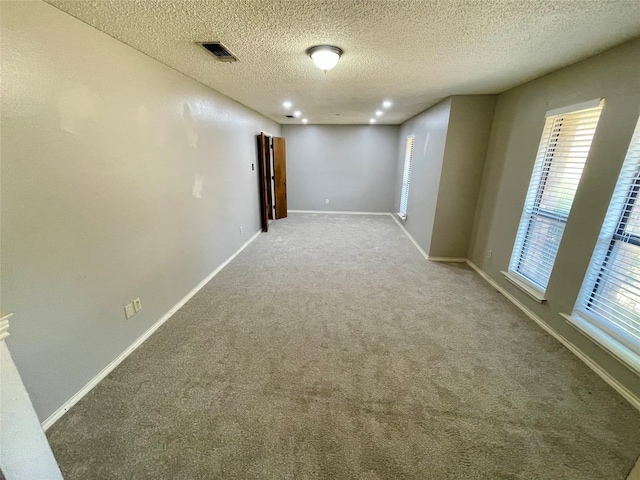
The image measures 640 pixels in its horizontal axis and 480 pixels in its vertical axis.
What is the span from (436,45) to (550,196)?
1.80m

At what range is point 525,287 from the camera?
2.69 metres

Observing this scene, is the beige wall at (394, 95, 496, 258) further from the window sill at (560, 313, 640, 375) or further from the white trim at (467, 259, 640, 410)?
the window sill at (560, 313, 640, 375)

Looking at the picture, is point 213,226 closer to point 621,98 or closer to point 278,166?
point 278,166

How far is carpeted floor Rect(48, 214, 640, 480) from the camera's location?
4.38ft

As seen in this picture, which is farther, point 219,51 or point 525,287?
point 525,287

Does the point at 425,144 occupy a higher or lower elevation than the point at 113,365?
higher

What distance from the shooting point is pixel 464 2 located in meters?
1.38

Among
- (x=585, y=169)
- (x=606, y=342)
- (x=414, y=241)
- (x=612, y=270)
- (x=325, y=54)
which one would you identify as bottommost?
(x=414, y=241)

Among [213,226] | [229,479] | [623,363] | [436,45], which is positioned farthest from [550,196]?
[213,226]

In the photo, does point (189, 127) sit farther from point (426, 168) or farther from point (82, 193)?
point (426, 168)

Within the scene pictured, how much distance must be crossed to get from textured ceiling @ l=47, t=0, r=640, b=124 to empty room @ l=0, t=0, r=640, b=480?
20 mm

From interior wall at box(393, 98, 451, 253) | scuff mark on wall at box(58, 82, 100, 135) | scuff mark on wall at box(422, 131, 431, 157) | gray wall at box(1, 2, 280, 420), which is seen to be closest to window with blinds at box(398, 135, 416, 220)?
interior wall at box(393, 98, 451, 253)

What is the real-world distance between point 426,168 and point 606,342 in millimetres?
3086

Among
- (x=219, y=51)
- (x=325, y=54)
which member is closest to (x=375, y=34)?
(x=325, y=54)
